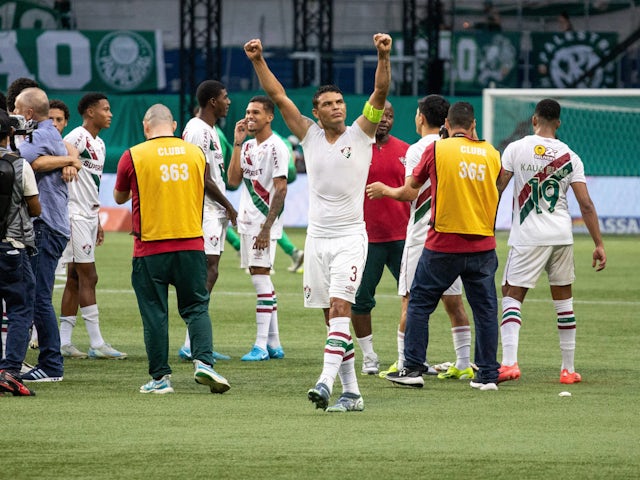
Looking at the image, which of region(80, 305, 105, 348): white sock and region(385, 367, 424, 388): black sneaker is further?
region(80, 305, 105, 348): white sock

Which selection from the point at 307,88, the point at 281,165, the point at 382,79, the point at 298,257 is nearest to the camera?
the point at 382,79

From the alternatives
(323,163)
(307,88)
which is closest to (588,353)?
(323,163)

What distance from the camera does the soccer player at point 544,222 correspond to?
9852 mm

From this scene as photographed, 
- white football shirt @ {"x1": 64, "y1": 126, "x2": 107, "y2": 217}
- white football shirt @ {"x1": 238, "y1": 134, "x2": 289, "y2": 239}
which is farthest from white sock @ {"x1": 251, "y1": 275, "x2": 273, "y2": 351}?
white football shirt @ {"x1": 64, "y1": 126, "x2": 107, "y2": 217}

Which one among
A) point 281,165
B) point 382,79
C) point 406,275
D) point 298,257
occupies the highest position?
point 382,79

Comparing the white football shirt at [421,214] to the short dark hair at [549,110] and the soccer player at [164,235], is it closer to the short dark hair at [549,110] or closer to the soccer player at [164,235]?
the short dark hair at [549,110]

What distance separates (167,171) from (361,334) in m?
2.34

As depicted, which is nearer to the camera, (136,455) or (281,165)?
(136,455)

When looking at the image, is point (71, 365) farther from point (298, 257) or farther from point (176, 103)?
point (176, 103)

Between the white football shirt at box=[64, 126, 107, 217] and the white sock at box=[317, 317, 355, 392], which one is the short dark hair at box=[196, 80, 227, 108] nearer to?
the white football shirt at box=[64, 126, 107, 217]

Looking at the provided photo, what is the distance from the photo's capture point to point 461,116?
956cm

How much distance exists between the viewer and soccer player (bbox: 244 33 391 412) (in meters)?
8.43

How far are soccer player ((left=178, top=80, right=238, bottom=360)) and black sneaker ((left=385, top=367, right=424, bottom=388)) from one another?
7.28ft

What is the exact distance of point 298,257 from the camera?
2028 centimetres
